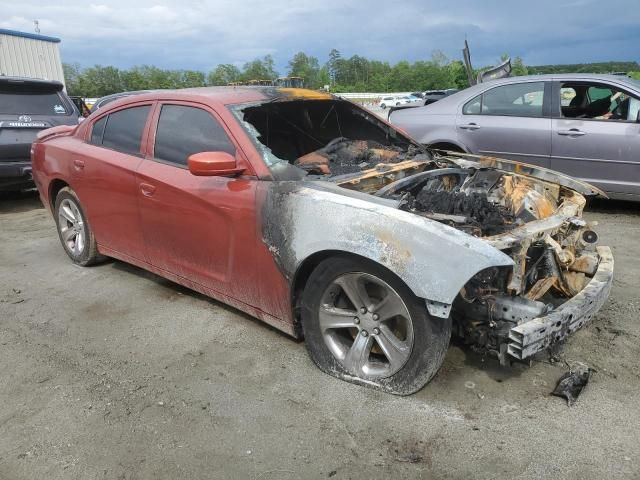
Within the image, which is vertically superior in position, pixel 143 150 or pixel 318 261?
pixel 143 150

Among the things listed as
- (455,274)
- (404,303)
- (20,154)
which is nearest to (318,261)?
(404,303)

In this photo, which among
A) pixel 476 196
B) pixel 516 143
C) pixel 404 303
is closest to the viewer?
pixel 404 303

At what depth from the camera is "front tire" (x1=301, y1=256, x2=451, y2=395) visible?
260 cm

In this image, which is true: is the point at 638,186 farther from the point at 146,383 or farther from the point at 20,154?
the point at 20,154

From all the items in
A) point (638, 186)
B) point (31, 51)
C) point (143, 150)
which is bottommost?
point (638, 186)

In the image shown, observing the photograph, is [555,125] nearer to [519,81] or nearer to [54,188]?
[519,81]

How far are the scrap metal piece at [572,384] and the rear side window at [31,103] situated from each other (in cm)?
788

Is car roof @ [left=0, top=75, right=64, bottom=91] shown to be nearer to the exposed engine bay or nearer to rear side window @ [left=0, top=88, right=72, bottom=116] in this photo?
rear side window @ [left=0, top=88, right=72, bottom=116]

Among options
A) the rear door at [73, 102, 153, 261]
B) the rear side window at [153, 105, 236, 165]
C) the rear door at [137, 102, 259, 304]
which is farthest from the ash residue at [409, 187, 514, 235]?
the rear door at [73, 102, 153, 261]

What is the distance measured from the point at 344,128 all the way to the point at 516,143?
289cm

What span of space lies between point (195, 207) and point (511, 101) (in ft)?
14.8

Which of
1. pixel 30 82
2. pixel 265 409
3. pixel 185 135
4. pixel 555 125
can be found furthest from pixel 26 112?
pixel 555 125

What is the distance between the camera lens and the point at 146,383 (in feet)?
9.95

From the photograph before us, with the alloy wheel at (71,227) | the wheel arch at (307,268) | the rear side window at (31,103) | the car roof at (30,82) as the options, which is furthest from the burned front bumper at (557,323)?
the car roof at (30,82)
